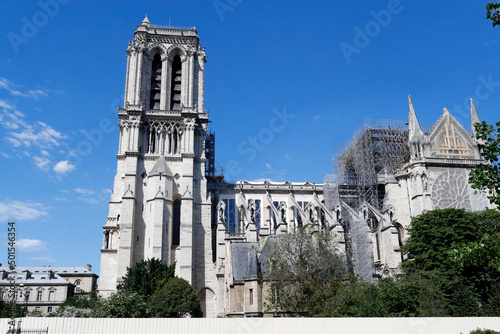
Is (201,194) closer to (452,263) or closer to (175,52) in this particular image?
(175,52)

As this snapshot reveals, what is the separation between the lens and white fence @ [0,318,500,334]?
851 inches

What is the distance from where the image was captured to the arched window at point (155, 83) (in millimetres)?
54031

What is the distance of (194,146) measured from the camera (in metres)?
50.7

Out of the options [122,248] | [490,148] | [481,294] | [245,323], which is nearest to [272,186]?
[122,248]

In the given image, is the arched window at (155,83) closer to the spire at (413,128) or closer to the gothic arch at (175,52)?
the gothic arch at (175,52)

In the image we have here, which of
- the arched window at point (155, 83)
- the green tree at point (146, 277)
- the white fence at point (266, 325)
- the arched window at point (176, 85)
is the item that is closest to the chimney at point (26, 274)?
the arched window at point (155, 83)

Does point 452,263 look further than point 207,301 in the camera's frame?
No

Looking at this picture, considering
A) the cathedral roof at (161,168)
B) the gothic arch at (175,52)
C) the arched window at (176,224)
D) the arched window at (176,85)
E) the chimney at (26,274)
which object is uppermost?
the gothic arch at (175,52)

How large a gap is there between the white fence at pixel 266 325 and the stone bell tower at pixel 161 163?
21472 mm

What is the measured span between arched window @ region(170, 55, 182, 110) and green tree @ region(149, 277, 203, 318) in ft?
78.6

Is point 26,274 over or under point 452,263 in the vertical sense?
over

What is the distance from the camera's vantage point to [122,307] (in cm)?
3077

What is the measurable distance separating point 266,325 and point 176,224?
90.3 feet

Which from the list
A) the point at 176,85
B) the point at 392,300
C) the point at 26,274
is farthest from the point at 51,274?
the point at 392,300
